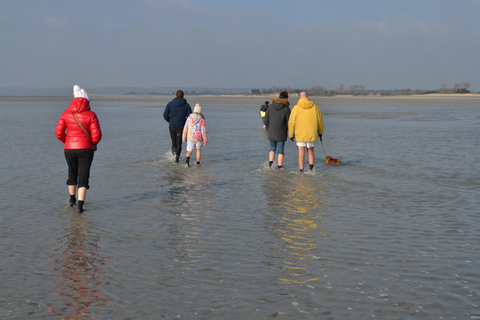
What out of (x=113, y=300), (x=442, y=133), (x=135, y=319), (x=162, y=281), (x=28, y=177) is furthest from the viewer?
(x=442, y=133)

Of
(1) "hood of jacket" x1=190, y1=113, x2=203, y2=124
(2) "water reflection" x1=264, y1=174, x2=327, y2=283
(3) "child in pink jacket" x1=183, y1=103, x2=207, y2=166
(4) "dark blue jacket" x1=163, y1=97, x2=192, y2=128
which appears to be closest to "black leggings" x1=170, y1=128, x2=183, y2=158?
(4) "dark blue jacket" x1=163, y1=97, x2=192, y2=128

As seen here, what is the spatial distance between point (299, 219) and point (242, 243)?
64.1 inches

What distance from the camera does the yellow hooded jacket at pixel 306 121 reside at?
1309 centimetres

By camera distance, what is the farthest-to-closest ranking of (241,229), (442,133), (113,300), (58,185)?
(442,133)
(58,185)
(241,229)
(113,300)

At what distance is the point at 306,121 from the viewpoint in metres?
13.1

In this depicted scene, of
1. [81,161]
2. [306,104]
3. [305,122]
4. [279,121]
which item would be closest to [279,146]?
[279,121]

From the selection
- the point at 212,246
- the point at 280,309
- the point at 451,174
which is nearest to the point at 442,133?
the point at 451,174

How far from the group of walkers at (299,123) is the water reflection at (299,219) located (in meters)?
0.77

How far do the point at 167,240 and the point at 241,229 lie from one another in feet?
3.66

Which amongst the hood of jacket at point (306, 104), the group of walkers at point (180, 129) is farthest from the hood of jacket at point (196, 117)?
the hood of jacket at point (306, 104)

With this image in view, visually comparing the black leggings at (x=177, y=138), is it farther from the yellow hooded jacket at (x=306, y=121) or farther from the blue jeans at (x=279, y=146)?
the yellow hooded jacket at (x=306, y=121)

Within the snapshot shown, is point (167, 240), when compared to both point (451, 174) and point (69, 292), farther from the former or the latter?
A: point (451, 174)

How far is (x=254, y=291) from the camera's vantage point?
5395 millimetres

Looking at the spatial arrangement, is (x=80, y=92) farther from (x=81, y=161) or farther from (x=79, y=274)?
(x=79, y=274)
